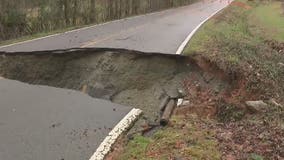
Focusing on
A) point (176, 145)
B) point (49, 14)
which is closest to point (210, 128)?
point (176, 145)

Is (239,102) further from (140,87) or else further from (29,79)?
(29,79)

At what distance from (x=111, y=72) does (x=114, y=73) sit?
83 mm

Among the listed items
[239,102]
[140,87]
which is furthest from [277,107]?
[140,87]

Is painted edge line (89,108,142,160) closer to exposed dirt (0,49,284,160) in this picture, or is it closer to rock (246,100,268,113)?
exposed dirt (0,49,284,160)

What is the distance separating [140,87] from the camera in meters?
10.3

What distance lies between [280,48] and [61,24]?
36.3ft

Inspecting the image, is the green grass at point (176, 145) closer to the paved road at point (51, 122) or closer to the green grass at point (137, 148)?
the green grass at point (137, 148)

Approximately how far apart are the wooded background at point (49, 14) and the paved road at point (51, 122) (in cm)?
959

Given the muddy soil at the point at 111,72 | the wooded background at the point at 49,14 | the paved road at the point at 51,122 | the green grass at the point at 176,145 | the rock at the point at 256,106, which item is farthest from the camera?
the wooded background at the point at 49,14

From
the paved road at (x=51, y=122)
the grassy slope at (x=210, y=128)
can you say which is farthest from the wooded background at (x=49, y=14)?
the paved road at (x=51, y=122)

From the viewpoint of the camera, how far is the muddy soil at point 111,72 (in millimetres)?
9992

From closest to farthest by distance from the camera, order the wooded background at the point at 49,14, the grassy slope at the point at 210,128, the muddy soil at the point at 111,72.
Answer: the grassy slope at the point at 210,128 < the muddy soil at the point at 111,72 < the wooded background at the point at 49,14

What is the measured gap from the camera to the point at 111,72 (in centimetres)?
1075

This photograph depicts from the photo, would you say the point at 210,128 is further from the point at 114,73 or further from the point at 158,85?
the point at 114,73
